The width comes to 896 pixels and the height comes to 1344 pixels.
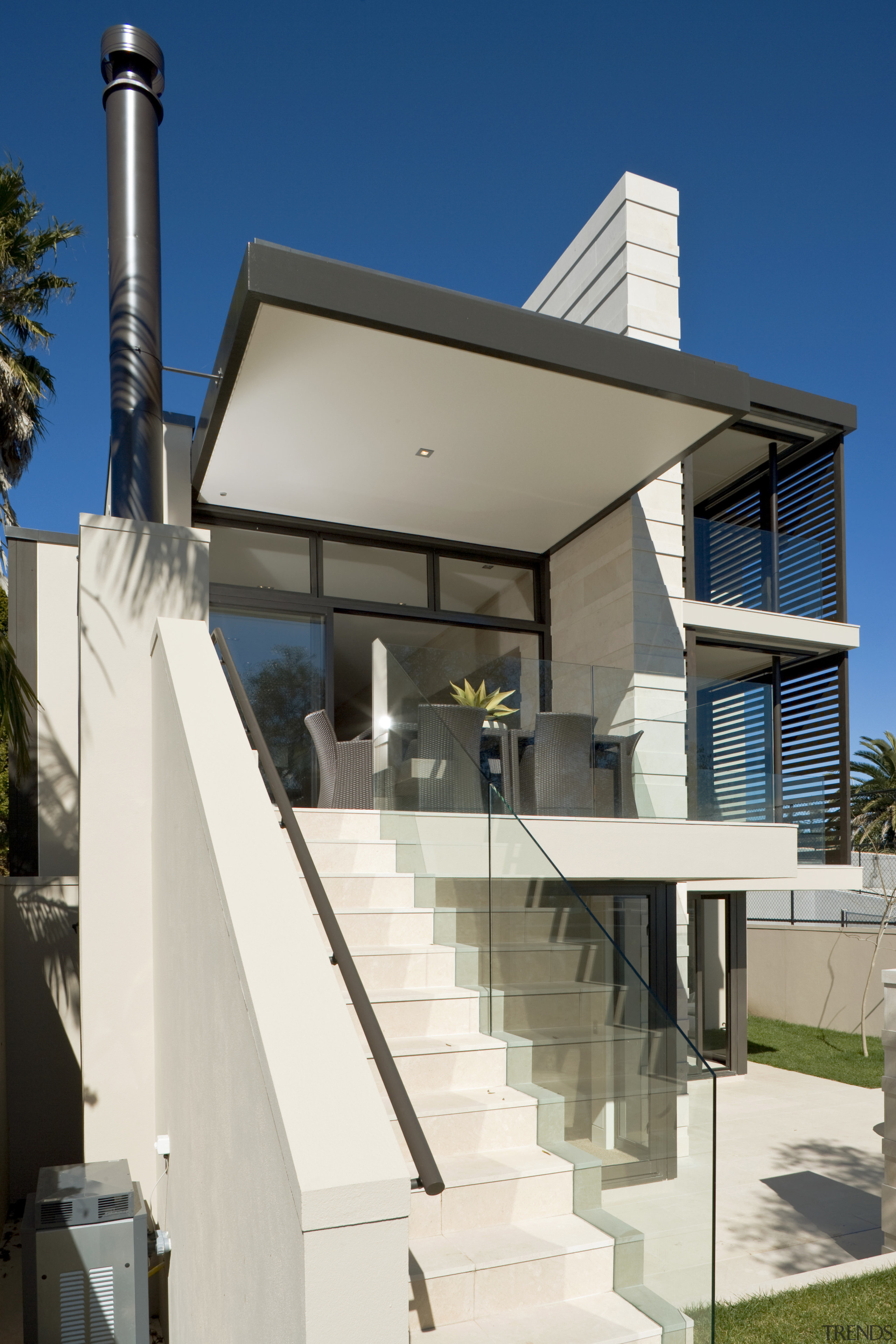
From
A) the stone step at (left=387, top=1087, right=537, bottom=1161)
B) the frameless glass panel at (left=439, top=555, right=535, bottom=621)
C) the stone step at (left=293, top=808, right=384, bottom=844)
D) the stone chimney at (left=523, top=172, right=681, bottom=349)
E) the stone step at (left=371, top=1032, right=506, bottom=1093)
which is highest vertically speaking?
the stone chimney at (left=523, top=172, right=681, bottom=349)

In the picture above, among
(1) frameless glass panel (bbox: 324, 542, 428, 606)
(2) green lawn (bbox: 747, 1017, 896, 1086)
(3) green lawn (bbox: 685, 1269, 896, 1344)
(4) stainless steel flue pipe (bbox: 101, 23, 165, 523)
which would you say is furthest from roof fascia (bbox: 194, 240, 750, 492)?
(2) green lawn (bbox: 747, 1017, 896, 1086)

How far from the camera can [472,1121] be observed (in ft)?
11.3

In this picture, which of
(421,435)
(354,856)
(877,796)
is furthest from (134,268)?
(877,796)

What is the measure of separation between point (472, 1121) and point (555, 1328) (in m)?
0.78

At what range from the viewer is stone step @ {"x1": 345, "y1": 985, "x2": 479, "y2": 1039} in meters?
3.97

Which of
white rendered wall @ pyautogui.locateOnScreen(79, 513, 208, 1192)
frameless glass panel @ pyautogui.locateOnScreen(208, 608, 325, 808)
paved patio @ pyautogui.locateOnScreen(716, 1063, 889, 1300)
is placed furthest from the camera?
frameless glass panel @ pyautogui.locateOnScreen(208, 608, 325, 808)

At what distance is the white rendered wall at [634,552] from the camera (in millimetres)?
8570

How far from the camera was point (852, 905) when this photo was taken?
650 inches

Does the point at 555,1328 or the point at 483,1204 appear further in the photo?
the point at 483,1204

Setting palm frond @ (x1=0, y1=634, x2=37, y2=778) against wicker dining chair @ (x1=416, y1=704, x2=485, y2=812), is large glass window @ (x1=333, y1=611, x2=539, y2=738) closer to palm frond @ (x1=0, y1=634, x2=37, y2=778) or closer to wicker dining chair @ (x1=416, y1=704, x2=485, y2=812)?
wicker dining chair @ (x1=416, y1=704, x2=485, y2=812)

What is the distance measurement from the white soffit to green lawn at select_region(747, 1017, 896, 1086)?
749 centimetres

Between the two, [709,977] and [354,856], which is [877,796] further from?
[354,856]

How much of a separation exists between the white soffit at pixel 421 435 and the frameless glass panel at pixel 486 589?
53 cm

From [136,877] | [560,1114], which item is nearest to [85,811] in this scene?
[136,877]
